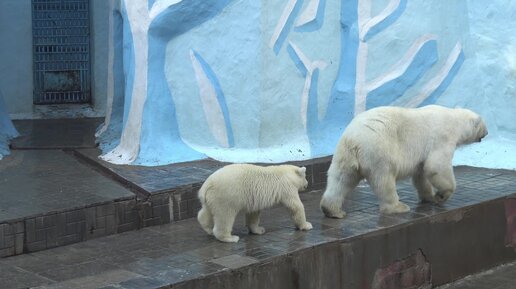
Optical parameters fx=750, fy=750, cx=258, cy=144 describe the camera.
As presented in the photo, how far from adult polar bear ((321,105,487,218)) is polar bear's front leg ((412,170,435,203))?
2cm

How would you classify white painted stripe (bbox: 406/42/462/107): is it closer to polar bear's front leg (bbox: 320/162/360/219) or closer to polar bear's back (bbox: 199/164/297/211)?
polar bear's front leg (bbox: 320/162/360/219)

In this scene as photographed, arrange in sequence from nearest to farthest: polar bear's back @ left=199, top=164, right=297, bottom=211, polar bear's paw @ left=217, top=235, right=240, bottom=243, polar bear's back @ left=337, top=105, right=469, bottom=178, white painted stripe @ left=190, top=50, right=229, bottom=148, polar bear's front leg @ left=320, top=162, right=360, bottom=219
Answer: polar bear's back @ left=199, top=164, right=297, bottom=211 < polar bear's paw @ left=217, top=235, right=240, bottom=243 < polar bear's back @ left=337, top=105, right=469, bottom=178 < polar bear's front leg @ left=320, top=162, right=360, bottom=219 < white painted stripe @ left=190, top=50, right=229, bottom=148

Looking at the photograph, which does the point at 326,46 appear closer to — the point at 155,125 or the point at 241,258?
the point at 155,125

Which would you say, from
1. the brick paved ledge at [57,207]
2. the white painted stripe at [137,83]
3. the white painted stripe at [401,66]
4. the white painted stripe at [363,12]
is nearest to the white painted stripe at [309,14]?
the white painted stripe at [363,12]

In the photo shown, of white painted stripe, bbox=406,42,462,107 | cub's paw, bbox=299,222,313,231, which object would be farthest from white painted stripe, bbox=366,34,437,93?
cub's paw, bbox=299,222,313,231

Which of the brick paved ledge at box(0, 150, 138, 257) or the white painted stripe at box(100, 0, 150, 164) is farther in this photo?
the white painted stripe at box(100, 0, 150, 164)

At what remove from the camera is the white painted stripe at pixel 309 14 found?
772cm

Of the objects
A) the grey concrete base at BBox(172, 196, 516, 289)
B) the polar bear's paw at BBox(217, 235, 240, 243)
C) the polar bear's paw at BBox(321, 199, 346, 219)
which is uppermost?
the polar bear's paw at BBox(321, 199, 346, 219)

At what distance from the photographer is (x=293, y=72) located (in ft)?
25.2

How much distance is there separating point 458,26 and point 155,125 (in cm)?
357

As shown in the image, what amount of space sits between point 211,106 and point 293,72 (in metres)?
0.93

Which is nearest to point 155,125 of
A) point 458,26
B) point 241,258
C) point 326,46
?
point 326,46

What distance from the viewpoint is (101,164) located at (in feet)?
23.4

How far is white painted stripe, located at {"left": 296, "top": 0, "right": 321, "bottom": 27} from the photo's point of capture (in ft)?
25.3
